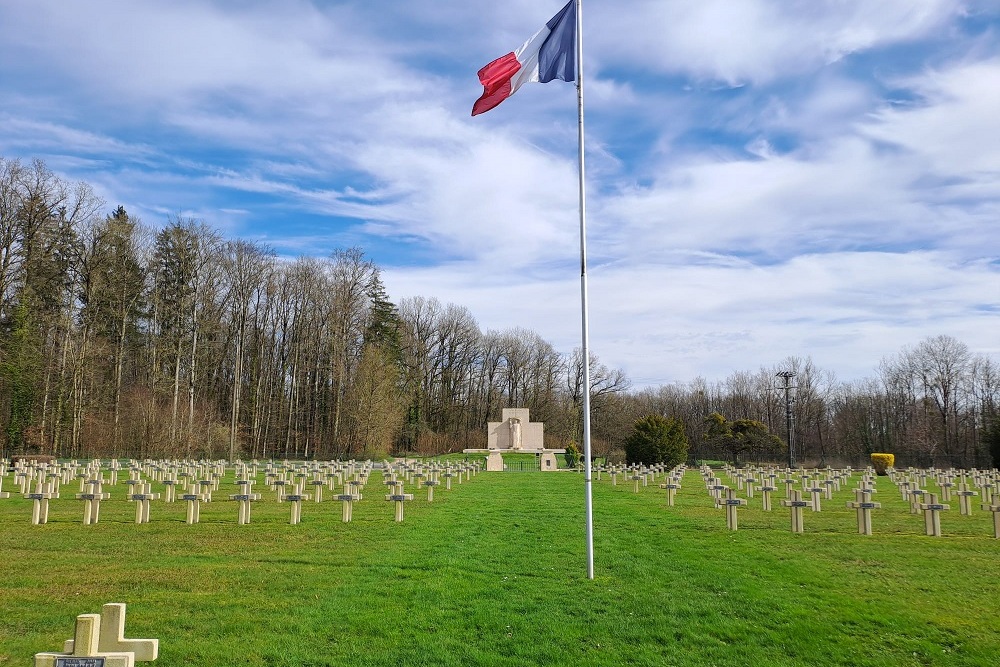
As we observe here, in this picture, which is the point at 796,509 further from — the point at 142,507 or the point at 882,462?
the point at 882,462

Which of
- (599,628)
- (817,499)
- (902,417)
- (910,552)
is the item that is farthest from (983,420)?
(599,628)

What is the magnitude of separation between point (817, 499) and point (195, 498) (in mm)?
14238

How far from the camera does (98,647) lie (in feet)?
12.0

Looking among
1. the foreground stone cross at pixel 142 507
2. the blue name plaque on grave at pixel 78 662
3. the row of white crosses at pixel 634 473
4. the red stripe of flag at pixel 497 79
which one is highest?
the red stripe of flag at pixel 497 79

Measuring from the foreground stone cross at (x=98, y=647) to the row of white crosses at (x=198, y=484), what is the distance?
1065 centimetres

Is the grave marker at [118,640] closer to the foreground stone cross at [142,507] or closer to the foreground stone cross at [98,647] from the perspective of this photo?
the foreground stone cross at [98,647]

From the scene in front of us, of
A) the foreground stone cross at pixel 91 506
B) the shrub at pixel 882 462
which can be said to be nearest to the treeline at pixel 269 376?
the shrub at pixel 882 462

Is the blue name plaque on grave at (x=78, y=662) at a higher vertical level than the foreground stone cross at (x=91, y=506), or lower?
higher

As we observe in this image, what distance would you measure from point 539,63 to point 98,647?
848 cm

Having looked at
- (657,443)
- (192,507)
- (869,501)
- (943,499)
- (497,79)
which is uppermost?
(497,79)

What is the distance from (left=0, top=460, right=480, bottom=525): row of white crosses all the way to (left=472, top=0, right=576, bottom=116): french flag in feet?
28.0

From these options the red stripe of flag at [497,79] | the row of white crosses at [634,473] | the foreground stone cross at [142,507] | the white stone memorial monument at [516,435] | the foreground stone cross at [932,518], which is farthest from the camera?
the white stone memorial monument at [516,435]

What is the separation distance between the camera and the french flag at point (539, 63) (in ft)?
31.5

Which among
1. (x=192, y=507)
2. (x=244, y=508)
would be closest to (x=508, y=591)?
(x=244, y=508)
